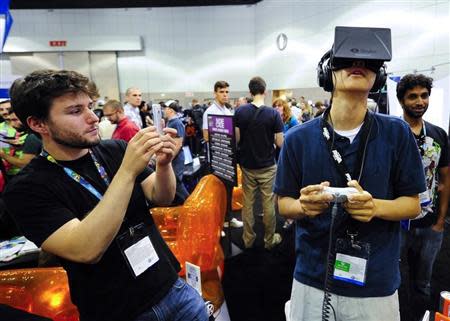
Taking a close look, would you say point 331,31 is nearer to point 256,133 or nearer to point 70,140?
point 256,133

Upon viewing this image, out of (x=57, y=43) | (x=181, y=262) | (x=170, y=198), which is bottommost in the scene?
(x=181, y=262)

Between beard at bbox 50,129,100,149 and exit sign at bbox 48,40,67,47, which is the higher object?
exit sign at bbox 48,40,67,47

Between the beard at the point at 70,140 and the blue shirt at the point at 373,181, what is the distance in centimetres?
76

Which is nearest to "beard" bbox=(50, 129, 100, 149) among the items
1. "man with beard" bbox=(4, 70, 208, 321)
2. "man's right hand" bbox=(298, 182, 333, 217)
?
"man with beard" bbox=(4, 70, 208, 321)

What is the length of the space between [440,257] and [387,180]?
9.37 feet

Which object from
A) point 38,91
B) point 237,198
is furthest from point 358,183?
point 237,198

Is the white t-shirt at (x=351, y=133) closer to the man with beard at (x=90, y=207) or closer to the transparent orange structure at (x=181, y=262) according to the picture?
the man with beard at (x=90, y=207)

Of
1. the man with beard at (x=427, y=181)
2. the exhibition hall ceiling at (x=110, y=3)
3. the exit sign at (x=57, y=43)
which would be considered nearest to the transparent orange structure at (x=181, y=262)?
the man with beard at (x=427, y=181)

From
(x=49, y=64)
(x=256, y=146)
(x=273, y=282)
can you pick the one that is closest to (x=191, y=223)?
(x=273, y=282)

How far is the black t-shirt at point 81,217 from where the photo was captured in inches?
38.2

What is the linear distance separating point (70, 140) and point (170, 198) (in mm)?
446

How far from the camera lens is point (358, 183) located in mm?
1093

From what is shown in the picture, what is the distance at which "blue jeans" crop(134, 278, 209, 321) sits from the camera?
113cm

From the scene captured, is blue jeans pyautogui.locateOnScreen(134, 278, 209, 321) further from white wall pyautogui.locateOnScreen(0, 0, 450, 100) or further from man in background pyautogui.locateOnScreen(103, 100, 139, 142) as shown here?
white wall pyautogui.locateOnScreen(0, 0, 450, 100)
